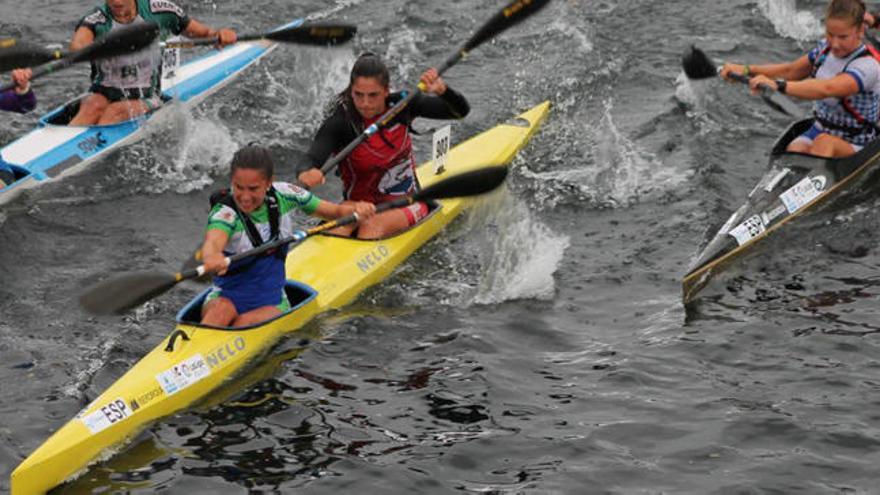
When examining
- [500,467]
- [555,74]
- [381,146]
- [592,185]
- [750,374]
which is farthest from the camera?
[555,74]

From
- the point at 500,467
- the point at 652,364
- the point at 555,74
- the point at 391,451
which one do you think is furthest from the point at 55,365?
the point at 555,74

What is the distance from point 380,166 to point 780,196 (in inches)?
128

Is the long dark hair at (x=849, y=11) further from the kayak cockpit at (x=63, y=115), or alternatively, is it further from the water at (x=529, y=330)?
the kayak cockpit at (x=63, y=115)

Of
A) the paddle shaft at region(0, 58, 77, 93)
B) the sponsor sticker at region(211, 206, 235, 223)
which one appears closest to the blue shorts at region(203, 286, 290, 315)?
the sponsor sticker at region(211, 206, 235, 223)

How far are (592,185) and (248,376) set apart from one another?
181 inches

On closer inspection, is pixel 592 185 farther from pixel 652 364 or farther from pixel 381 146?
pixel 652 364

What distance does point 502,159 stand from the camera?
1269 centimetres

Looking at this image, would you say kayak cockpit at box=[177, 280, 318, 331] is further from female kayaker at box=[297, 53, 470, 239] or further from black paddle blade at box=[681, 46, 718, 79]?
black paddle blade at box=[681, 46, 718, 79]

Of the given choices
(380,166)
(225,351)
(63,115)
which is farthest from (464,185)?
(63,115)

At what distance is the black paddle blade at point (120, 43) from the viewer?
38.6 feet

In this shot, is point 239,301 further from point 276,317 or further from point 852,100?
point 852,100

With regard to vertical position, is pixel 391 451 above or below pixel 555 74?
below

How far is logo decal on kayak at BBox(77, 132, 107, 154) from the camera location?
1279 centimetres

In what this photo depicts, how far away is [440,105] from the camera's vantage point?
→ 35.8ft
